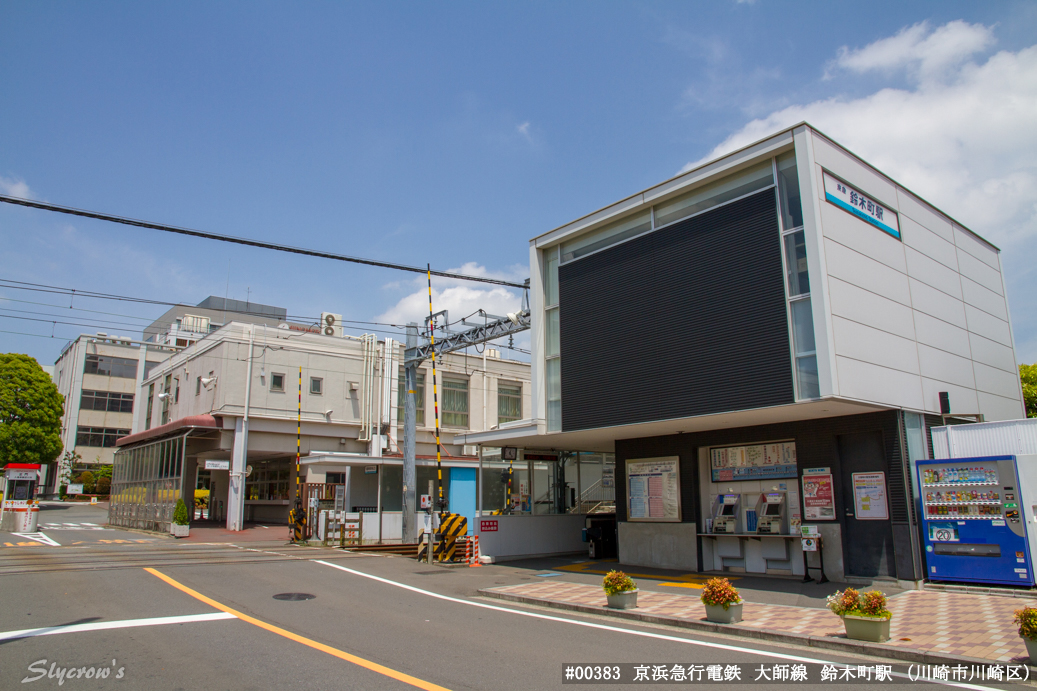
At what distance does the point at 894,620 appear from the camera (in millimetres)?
9469

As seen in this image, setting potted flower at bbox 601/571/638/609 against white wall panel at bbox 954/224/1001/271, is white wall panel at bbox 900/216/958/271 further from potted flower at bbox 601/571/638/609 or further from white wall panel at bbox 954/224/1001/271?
potted flower at bbox 601/571/638/609

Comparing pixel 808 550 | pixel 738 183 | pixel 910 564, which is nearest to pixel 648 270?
pixel 738 183

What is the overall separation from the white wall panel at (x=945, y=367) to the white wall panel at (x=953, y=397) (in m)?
0.12

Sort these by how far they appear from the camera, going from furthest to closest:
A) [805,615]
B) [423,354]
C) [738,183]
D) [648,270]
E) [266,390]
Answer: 1. [266,390]
2. [423,354]
3. [648,270]
4. [738,183]
5. [805,615]

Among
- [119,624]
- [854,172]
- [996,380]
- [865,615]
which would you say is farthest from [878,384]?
[119,624]

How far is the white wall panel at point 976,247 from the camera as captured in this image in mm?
17250

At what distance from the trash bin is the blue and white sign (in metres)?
10.8

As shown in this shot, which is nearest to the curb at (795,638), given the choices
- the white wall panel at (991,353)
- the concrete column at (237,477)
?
the white wall panel at (991,353)

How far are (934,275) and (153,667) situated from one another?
54.6 feet

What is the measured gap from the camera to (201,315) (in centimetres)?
6556

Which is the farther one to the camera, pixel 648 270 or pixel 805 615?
pixel 648 270

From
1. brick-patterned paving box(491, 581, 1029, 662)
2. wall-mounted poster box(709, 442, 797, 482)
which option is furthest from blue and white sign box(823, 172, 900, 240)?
brick-patterned paving box(491, 581, 1029, 662)

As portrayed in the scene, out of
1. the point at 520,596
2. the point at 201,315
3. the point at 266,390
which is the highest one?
the point at 201,315

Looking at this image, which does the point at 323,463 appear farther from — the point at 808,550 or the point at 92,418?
the point at 92,418
